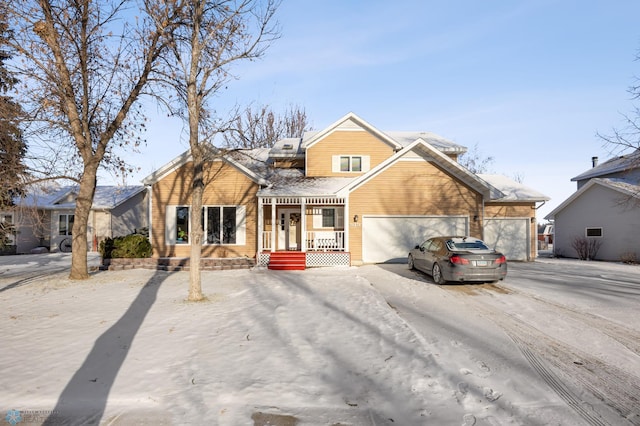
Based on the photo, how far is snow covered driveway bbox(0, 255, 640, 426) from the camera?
396 cm

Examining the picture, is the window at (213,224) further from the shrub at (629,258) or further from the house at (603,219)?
the shrub at (629,258)

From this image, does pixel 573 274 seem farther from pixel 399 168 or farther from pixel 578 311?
pixel 399 168

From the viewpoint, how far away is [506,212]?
61.6 feet

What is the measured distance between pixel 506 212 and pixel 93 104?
763 inches

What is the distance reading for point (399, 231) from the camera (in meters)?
17.0

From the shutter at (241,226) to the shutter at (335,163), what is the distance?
5.41 meters

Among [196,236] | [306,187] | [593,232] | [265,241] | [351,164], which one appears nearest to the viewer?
[196,236]

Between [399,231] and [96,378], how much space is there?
1417 centimetres

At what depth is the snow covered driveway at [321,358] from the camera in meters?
3.96

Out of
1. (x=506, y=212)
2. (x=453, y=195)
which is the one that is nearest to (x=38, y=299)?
(x=453, y=195)

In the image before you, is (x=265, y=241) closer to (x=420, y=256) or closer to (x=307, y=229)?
(x=307, y=229)

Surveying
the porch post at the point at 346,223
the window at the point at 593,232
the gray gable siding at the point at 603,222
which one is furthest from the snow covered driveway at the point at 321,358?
the window at the point at 593,232

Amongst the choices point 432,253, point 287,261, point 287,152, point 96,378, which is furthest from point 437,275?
point 287,152

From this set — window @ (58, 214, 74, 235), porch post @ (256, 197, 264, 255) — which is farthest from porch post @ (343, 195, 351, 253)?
window @ (58, 214, 74, 235)
